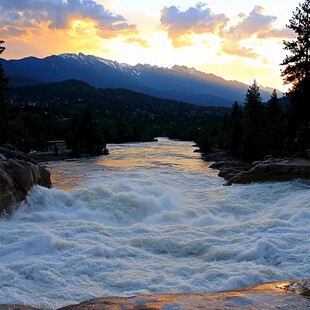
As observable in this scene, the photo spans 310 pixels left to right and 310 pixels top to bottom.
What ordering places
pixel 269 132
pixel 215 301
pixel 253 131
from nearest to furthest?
pixel 215 301 < pixel 269 132 < pixel 253 131

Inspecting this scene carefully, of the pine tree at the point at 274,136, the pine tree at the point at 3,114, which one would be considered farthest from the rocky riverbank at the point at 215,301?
the pine tree at the point at 3,114

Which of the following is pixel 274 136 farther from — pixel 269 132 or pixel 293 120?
pixel 293 120

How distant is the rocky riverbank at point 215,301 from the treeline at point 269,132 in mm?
25001

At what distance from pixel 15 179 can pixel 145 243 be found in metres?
9.19

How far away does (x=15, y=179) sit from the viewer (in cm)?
1892

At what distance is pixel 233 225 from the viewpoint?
51.5 feet

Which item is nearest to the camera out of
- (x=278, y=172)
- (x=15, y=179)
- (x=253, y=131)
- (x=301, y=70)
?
(x=15, y=179)

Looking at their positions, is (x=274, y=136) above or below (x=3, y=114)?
below

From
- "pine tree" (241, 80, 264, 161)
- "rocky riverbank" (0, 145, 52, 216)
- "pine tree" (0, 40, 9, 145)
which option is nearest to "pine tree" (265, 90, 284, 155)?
"pine tree" (241, 80, 264, 161)

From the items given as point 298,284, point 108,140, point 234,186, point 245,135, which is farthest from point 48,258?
point 108,140

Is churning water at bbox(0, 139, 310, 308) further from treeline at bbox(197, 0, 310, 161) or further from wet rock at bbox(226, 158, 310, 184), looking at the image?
treeline at bbox(197, 0, 310, 161)

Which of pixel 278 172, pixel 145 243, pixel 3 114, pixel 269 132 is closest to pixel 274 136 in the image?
pixel 269 132

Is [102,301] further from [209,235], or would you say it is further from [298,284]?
[209,235]

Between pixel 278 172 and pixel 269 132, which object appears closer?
pixel 278 172
